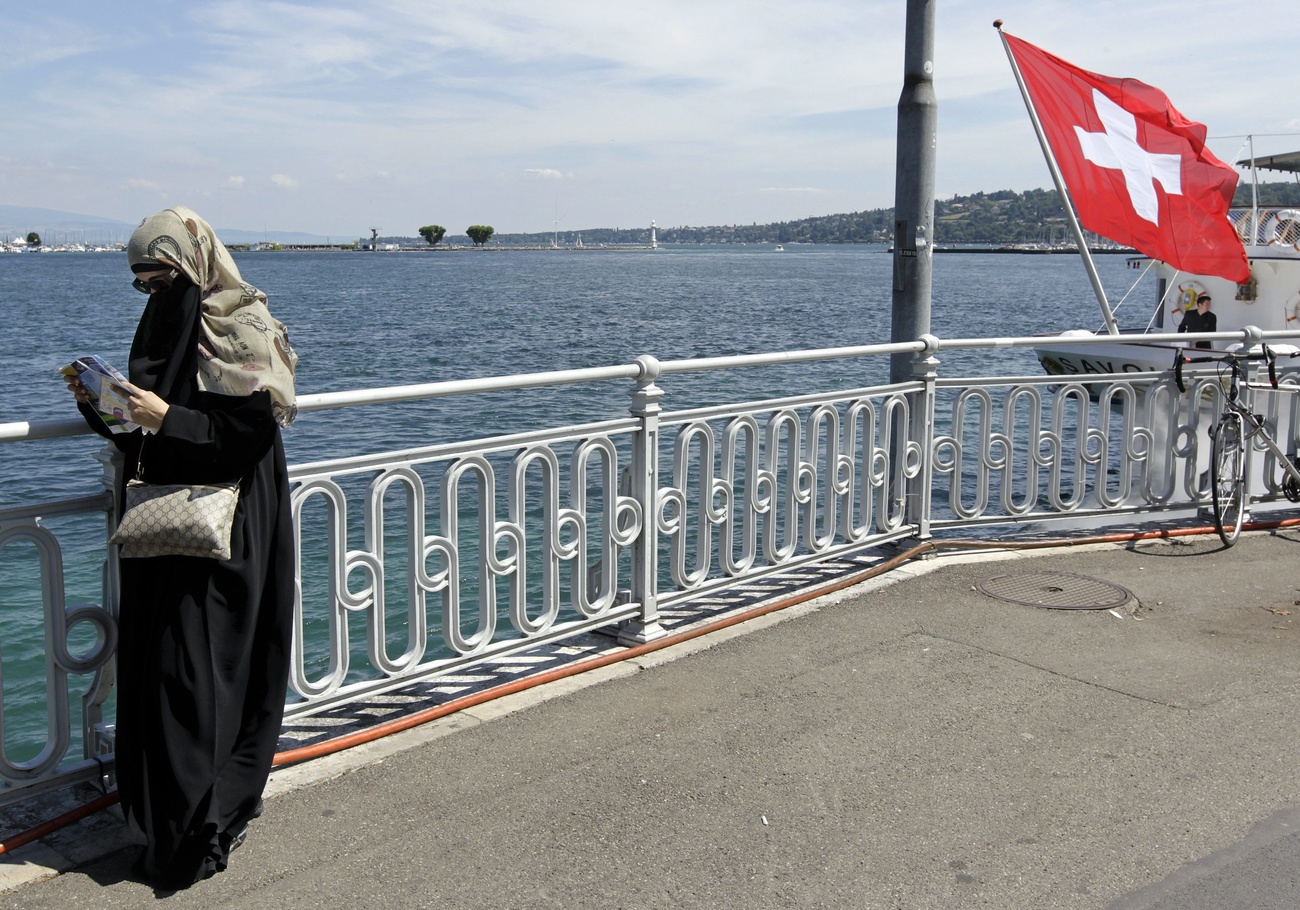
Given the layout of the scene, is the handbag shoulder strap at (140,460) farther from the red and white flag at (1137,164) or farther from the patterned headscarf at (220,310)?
the red and white flag at (1137,164)

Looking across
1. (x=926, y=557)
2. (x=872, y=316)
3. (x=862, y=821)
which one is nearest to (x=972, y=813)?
(x=862, y=821)

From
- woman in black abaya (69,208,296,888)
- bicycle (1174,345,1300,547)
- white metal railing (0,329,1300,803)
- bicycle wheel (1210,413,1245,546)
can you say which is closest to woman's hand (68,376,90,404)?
woman in black abaya (69,208,296,888)

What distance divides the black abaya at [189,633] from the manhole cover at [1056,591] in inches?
163

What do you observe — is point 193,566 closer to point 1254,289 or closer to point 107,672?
point 107,672

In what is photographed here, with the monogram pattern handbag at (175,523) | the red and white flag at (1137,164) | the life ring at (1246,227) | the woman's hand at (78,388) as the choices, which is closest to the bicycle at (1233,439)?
the red and white flag at (1137,164)

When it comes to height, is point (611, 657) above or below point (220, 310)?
below

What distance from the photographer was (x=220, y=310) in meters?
3.46

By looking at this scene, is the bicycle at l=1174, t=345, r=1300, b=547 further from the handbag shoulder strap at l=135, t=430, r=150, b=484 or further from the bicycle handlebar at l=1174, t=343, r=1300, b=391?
the handbag shoulder strap at l=135, t=430, r=150, b=484

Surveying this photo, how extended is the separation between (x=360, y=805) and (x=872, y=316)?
61.4m

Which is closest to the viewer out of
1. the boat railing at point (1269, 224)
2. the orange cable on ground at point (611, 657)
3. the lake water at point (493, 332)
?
the orange cable on ground at point (611, 657)

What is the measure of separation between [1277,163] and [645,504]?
23941 millimetres

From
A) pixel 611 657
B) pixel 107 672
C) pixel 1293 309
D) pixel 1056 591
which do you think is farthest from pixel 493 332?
pixel 107 672

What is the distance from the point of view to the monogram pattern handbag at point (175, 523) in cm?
340

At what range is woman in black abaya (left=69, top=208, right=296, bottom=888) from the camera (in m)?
3.41
